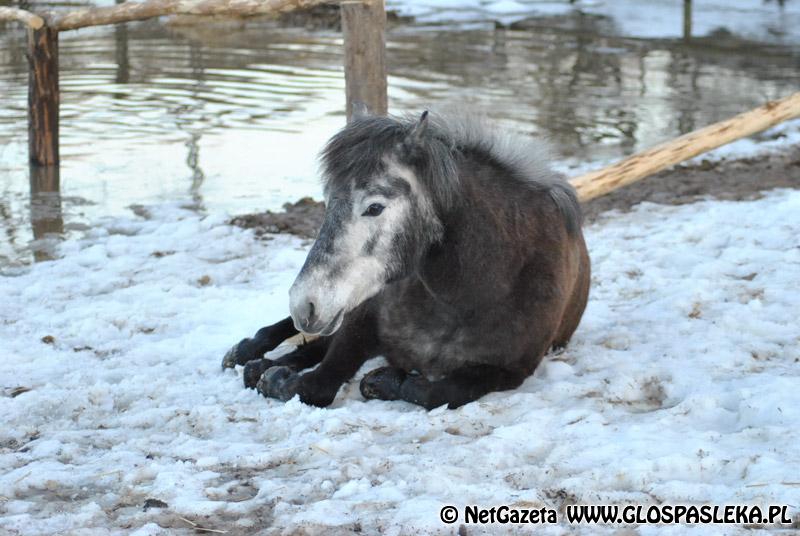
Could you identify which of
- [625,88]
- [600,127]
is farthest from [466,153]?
[625,88]

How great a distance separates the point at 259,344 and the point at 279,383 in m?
0.50

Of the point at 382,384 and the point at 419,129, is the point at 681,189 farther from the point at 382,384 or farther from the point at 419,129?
the point at 419,129

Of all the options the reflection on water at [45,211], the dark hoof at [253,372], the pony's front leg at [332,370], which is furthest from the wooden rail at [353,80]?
the dark hoof at [253,372]

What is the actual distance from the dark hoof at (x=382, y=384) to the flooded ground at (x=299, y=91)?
1.65 m

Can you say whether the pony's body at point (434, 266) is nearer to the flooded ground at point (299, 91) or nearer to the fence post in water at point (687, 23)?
the flooded ground at point (299, 91)

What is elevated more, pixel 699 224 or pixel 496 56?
pixel 496 56

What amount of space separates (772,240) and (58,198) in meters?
5.19

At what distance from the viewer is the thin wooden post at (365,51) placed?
6102 mm

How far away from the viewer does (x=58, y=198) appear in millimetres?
7762

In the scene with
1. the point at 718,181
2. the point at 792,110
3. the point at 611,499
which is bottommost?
the point at 611,499

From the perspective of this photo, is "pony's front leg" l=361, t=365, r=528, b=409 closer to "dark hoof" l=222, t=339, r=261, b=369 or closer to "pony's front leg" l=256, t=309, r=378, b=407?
"pony's front leg" l=256, t=309, r=378, b=407

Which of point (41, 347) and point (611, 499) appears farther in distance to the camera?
point (41, 347)

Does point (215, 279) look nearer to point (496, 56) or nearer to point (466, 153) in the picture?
point (466, 153)

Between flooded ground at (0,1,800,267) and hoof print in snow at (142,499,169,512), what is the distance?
108 inches
